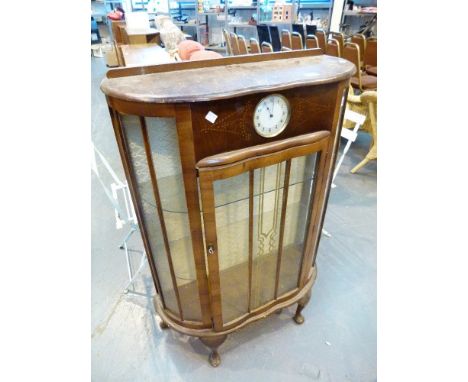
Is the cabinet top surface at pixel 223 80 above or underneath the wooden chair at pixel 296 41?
above

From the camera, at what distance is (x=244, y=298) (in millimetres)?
1173

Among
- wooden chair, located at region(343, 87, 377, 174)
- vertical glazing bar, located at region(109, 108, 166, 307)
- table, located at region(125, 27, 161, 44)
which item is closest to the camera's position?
vertical glazing bar, located at region(109, 108, 166, 307)

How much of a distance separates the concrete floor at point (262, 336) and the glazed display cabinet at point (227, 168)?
0.21 m

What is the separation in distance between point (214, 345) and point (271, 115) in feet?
3.03

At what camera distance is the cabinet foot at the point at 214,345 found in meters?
1.18

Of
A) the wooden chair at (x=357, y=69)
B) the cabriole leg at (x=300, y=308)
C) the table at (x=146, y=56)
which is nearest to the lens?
the cabriole leg at (x=300, y=308)

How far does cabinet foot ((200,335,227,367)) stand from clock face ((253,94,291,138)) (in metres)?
0.82

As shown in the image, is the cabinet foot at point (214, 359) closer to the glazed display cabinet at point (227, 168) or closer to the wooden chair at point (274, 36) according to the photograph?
the glazed display cabinet at point (227, 168)

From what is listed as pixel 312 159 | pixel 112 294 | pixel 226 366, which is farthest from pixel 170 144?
pixel 112 294

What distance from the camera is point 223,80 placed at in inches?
29.4

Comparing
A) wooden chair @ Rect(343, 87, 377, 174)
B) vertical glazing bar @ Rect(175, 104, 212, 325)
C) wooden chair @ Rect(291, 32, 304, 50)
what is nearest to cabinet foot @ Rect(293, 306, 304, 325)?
vertical glazing bar @ Rect(175, 104, 212, 325)

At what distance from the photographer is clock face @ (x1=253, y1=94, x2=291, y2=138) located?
2.47 feet

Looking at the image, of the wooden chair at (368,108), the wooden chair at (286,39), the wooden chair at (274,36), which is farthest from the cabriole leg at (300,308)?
the wooden chair at (274,36)

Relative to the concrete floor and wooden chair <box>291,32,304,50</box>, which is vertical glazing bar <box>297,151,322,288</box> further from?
wooden chair <box>291,32,304,50</box>
